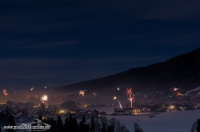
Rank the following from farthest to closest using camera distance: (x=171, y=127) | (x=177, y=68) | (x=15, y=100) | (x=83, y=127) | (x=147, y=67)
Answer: (x=147, y=67) → (x=177, y=68) → (x=15, y=100) → (x=171, y=127) → (x=83, y=127)

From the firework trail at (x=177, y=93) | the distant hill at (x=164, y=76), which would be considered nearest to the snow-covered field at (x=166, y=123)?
the firework trail at (x=177, y=93)

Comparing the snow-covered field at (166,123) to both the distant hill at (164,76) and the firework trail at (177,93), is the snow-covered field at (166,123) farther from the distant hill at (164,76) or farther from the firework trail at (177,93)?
the distant hill at (164,76)

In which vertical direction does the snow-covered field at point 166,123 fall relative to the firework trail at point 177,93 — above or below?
below

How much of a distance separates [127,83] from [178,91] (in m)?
40.0

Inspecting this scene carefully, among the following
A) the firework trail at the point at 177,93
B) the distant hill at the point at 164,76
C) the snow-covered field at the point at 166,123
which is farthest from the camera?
the distant hill at the point at 164,76

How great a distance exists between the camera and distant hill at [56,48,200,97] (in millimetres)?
162500

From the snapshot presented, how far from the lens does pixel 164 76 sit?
176m

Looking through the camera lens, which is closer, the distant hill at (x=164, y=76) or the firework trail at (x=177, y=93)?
the firework trail at (x=177, y=93)

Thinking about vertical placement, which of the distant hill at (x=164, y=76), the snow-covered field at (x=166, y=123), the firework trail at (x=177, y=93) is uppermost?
the distant hill at (x=164, y=76)

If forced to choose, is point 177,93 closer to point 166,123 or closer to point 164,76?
point 164,76

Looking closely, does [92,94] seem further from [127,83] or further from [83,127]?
[83,127]

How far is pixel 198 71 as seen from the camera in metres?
169

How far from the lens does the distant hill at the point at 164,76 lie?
533 feet

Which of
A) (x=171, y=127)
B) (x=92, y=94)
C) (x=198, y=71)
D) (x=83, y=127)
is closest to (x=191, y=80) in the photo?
(x=198, y=71)
